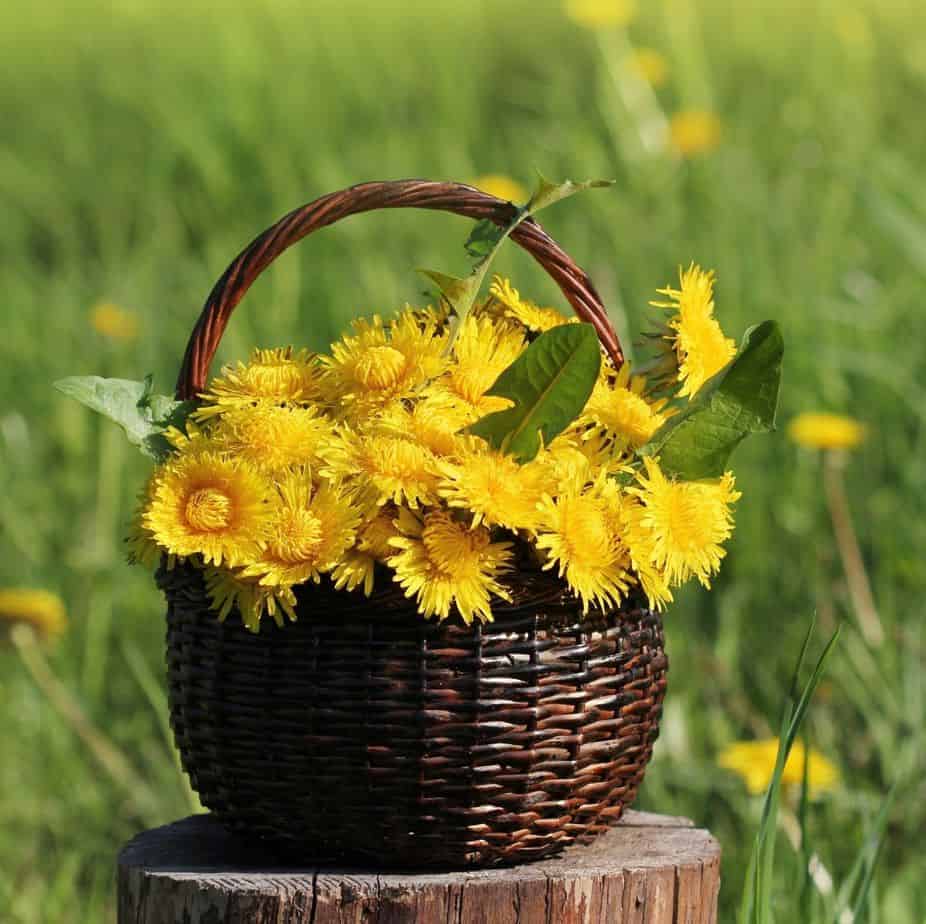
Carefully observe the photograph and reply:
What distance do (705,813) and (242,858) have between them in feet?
3.37

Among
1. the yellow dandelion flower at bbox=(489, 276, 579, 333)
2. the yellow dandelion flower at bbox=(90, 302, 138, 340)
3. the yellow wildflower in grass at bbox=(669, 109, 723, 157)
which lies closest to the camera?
the yellow dandelion flower at bbox=(489, 276, 579, 333)

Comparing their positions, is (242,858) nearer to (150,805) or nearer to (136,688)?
(150,805)

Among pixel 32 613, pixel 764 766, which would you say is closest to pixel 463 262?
pixel 32 613

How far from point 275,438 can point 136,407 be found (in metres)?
0.18

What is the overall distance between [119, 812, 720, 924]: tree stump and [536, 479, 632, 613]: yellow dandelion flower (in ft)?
0.85

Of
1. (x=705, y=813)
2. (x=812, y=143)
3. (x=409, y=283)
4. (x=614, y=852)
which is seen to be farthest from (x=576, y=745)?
(x=812, y=143)

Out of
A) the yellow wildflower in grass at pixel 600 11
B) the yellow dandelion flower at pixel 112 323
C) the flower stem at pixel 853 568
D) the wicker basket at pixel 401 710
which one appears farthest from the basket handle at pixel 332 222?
the yellow wildflower in grass at pixel 600 11

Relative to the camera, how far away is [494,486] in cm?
119

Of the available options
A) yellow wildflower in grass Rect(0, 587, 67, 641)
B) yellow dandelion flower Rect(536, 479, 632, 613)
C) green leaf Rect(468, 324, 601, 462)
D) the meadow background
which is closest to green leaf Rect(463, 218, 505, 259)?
green leaf Rect(468, 324, 601, 462)

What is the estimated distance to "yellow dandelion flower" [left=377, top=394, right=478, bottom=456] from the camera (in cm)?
122

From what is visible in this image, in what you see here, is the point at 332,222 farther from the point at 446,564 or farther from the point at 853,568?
the point at 853,568

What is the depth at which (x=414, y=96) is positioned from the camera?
4.35 m

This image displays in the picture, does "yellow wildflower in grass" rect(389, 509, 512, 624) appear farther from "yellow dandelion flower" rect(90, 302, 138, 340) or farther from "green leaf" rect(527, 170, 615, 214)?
"yellow dandelion flower" rect(90, 302, 138, 340)

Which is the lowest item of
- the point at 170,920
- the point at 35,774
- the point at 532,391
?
the point at 35,774
